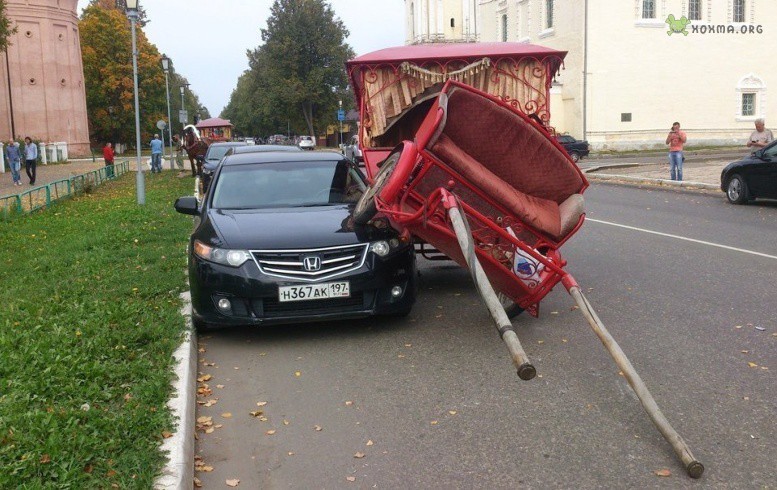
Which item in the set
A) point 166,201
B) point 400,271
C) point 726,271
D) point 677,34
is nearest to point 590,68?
point 677,34

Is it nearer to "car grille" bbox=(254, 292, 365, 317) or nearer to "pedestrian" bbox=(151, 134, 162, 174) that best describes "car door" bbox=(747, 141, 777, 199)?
"car grille" bbox=(254, 292, 365, 317)

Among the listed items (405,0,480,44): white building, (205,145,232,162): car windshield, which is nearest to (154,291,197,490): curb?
(205,145,232,162): car windshield

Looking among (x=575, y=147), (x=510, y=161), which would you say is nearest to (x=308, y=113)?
(x=575, y=147)

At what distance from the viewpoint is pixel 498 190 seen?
6.38 metres

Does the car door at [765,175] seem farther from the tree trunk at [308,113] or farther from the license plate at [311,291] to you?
Result: the tree trunk at [308,113]


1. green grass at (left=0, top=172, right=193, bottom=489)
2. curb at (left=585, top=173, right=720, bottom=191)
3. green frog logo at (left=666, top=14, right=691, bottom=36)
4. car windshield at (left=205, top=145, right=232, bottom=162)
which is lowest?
green grass at (left=0, top=172, right=193, bottom=489)

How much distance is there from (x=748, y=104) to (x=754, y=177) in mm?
39094

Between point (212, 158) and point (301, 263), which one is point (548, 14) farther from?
point (301, 263)

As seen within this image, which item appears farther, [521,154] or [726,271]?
[726,271]

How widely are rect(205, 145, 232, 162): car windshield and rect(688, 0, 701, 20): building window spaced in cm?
3691

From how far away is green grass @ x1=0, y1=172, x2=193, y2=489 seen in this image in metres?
4.01

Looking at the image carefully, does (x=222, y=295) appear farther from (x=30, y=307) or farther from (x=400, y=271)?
(x=30, y=307)

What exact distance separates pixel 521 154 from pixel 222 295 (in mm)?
2774

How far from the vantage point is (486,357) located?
6.17 meters
